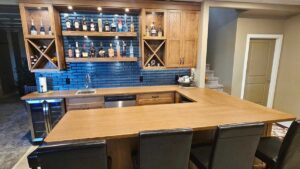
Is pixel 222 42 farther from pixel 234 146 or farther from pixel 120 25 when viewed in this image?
pixel 234 146

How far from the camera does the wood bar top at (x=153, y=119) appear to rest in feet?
5.19

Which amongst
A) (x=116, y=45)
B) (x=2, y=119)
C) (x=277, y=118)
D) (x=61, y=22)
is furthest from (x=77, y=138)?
(x=2, y=119)

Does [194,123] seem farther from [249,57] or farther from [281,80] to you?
[281,80]

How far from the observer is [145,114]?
2049mm

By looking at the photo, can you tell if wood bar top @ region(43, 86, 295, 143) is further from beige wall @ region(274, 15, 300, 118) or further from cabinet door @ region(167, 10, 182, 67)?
beige wall @ region(274, 15, 300, 118)

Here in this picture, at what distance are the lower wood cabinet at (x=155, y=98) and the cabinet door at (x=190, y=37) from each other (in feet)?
2.70

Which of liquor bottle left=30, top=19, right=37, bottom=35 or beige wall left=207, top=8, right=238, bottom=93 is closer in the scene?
liquor bottle left=30, top=19, right=37, bottom=35

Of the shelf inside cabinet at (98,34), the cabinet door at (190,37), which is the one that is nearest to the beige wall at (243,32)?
the cabinet door at (190,37)

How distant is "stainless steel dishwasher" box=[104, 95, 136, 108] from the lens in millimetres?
3354

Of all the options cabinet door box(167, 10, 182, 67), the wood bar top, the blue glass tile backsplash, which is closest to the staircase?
the blue glass tile backsplash

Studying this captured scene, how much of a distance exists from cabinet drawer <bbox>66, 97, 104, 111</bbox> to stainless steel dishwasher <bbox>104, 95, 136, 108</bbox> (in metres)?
0.12

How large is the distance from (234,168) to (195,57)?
2719 millimetres

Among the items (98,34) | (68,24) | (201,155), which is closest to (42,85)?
(68,24)

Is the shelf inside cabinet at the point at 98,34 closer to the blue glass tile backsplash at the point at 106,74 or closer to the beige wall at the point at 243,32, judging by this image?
the blue glass tile backsplash at the point at 106,74
